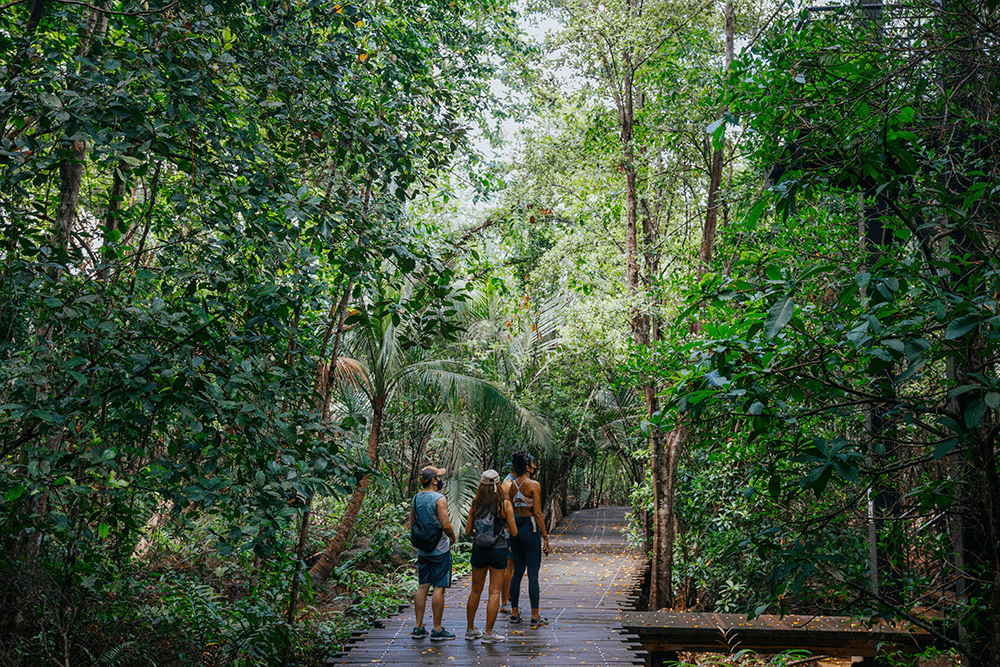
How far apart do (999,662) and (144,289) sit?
20.5 ft

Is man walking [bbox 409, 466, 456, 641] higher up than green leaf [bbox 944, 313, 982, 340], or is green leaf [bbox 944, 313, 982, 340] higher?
green leaf [bbox 944, 313, 982, 340]

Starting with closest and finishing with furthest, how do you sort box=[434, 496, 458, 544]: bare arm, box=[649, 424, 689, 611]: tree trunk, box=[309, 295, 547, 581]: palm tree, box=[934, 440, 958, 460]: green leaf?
box=[934, 440, 958, 460]: green leaf, box=[434, 496, 458, 544]: bare arm, box=[649, 424, 689, 611]: tree trunk, box=[309, 295, 547, 581]: palm tree

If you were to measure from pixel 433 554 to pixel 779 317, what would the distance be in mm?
5201

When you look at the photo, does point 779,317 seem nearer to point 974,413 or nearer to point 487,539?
point 974,413

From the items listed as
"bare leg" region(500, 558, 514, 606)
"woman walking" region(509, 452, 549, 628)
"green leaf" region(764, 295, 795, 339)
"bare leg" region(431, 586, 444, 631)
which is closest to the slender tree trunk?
"woman walking" region(509, 452, 549, 628)

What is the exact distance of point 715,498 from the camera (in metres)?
10.0

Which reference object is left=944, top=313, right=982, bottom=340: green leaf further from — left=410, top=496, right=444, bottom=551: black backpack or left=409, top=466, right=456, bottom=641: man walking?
left=410, top=496, right=444, bottom=551: black backpack

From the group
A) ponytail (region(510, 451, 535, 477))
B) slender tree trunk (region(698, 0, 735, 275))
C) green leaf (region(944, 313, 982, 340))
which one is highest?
slender tree trunk (region(698, 0, 735, 275))

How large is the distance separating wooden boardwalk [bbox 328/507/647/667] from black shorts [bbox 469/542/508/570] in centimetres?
76

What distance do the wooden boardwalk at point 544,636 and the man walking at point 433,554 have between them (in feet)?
0.57

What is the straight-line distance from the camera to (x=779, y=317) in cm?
264

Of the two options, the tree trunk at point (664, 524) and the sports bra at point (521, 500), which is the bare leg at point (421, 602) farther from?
the tree trunk at point (664, 524)

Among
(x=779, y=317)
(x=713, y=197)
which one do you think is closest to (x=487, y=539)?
(x=779, y=317)

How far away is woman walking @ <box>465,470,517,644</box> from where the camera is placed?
6.97 m
